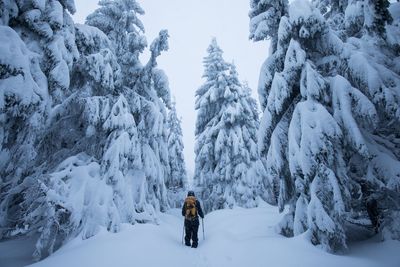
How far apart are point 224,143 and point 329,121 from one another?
1272 centimetres

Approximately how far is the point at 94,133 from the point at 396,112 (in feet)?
29.1

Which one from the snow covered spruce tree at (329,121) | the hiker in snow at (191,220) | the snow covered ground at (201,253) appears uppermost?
the snow covered spruce tree at (329,121)

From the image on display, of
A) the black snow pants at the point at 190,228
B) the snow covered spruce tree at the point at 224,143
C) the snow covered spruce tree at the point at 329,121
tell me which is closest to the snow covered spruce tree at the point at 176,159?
the snow covered spruce tree at the point at 224,143

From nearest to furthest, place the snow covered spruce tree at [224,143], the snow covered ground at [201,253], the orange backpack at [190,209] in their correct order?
the snow covered ground at [201,253] → the orange backpack at [190,209] → the snow covered spruce tree at [224,143]

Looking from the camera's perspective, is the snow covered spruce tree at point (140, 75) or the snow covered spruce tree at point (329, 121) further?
the snow covered spruce tree at point (140, 75)

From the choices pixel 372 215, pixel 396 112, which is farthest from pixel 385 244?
pixel 396 112

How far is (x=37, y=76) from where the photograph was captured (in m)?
6.48

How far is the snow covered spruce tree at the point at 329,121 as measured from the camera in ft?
21.8

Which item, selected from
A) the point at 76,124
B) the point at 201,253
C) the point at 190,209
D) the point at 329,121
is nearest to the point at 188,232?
the point at 190,209

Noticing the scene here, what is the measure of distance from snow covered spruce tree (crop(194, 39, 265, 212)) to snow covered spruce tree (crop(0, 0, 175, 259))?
675 centimetres

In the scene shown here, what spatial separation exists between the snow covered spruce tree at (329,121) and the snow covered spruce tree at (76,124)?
523 centimetres

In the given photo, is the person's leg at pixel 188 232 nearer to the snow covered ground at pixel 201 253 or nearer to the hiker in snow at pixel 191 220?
the hiker in snow at pixel 191 220

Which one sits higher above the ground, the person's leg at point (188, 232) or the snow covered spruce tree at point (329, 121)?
the snow covered spruce tree at point (329, 121)

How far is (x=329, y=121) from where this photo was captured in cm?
701
